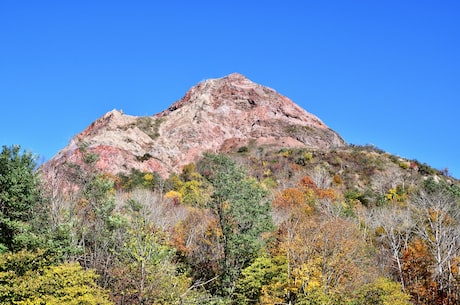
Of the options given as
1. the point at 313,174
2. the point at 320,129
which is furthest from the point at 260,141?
the point at 313,174

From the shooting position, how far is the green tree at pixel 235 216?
25.9 metres

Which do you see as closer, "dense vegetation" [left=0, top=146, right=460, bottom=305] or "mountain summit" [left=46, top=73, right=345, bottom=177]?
"dense vegetation" [left=0, top=146, right=460, bottom=305]

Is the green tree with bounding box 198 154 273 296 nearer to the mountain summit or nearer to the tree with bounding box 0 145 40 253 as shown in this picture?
the tree with bounding box 0 145 40 253

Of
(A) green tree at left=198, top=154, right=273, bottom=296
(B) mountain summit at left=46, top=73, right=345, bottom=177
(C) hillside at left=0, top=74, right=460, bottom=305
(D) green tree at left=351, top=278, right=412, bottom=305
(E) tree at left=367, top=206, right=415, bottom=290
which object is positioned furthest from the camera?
(B) mountain summit at left=46, top=73, right=345, bottom=177

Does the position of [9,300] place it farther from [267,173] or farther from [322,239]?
[267,173]

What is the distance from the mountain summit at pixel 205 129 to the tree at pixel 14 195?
44.0m

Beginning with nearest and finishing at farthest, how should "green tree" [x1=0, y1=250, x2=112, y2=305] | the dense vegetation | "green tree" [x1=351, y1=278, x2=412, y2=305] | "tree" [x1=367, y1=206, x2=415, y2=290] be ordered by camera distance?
"green tree" [x1=0, y1=250, x2=112, y2=305] < the dense vegetation < "green tree" [x1=351, y1=278, x2=412, y2=305] < "tree" [x1=367, y1=206, x2=415, y2=290]

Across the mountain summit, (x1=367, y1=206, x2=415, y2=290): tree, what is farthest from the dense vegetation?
the mountain summit

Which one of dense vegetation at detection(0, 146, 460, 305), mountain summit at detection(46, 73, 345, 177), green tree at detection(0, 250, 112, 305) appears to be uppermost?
mountain summit at detection(46, 73, 345, 177)

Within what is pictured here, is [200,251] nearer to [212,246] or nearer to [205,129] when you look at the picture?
[212,246]

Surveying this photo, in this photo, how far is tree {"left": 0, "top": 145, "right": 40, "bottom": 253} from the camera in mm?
22172

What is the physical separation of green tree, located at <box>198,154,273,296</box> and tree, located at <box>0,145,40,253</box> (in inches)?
418

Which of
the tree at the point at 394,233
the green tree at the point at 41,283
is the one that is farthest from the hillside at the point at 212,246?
the tree at the point at 394,233

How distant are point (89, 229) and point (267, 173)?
44.1 metres
